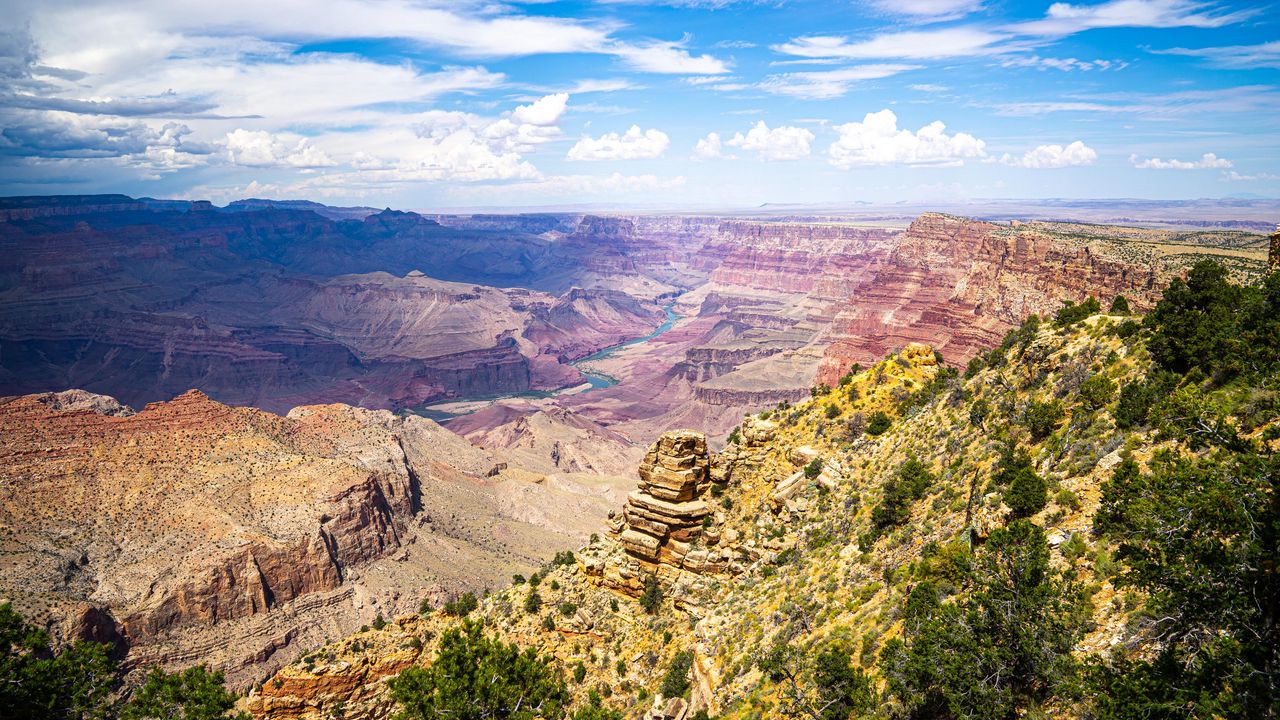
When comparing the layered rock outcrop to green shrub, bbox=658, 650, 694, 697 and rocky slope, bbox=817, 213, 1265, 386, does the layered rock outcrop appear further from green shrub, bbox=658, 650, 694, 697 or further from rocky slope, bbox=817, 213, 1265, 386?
rocky slope, bbox=817, 213, 1265, 386

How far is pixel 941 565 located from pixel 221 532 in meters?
70.4

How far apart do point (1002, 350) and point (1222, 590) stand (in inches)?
907

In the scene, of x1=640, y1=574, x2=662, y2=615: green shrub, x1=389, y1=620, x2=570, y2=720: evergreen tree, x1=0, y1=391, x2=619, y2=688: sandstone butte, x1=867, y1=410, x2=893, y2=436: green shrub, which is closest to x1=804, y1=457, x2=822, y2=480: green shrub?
x1=867, y1=410, x2=893, y2=436: green shrub

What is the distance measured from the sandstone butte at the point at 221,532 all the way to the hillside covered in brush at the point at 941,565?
4082 centimetres

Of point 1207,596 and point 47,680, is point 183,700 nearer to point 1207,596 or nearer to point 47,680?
point 47,680

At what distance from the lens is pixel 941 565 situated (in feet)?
65.4

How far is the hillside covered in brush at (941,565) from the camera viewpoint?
40.2 ft

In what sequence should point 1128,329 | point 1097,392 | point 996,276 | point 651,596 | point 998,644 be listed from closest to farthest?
point 998,644 < point 1097,392 < point 1128,329 < point 651,596 < point 996,276

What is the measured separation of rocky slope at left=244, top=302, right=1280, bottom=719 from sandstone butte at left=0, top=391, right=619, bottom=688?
1595 inches

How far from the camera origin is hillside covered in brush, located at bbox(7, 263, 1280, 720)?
12258 mm

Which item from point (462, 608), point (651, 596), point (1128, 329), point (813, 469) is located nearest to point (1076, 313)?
point (1128, 329)

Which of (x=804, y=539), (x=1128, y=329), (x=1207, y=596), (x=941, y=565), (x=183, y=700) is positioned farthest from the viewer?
(x=804, y=539)

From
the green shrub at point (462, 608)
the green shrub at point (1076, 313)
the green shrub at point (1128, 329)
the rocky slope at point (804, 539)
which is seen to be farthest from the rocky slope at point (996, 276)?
the green shrub at point (462, 608)

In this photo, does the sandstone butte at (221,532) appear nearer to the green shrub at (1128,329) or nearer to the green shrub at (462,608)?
the green shrub at (462,608)
